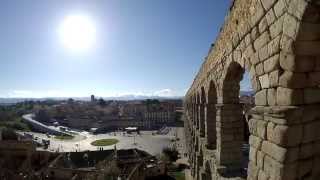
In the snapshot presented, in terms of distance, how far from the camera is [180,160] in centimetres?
3678

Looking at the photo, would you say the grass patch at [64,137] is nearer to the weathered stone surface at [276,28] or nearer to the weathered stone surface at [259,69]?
the weathered stone surface at [259,69]

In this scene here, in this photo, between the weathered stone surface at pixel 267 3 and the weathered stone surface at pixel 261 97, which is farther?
the weathered stone surface at pixel 261 97

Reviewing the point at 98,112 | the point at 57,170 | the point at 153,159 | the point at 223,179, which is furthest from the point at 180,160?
the point at 98,112

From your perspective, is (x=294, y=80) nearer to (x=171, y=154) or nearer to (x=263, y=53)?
(x=263, y=53)

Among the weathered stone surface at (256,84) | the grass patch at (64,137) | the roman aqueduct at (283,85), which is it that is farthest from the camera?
the grass patch at (64,137)

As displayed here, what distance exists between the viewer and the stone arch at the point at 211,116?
10602 millimetres

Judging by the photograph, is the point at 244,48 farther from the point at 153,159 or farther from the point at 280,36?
the point at 153,159

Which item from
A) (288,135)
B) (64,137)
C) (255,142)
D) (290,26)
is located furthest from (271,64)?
(64,137)

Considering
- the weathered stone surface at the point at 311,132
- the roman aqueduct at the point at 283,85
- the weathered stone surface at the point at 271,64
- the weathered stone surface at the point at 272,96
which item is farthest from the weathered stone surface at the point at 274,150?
the weathered stone surface at the point at 271,64

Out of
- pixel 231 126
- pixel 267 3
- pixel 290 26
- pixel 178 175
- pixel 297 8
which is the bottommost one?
pixel 178 175

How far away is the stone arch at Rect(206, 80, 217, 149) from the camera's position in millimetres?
10602

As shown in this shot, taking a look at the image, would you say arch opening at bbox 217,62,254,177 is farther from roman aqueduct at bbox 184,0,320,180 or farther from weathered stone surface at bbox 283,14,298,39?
weathered stone surface at bbox 283,14,298,39

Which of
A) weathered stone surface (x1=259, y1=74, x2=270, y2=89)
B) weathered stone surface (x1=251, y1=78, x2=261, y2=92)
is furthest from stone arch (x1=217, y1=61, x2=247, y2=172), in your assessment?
weathered stone surface (x1=259, y1=74, x2=270, y2=89)

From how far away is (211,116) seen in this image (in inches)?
419
